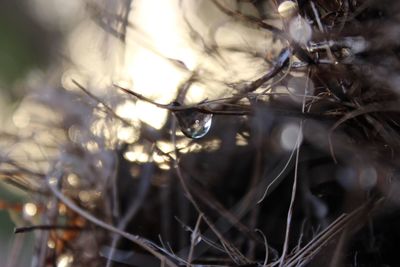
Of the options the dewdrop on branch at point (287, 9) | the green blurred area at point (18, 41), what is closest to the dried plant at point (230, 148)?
the dewdrop on branch at point (287, 9)

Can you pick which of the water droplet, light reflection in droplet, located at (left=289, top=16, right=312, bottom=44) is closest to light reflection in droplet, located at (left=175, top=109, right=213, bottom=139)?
the water droplet

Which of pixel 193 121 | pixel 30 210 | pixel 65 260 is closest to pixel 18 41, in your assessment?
pixel 30 210

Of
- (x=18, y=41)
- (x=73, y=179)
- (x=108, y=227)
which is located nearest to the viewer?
(x=108, y=227)

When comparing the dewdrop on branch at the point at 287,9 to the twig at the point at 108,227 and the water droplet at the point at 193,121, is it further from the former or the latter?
the twig at the point at 108,227

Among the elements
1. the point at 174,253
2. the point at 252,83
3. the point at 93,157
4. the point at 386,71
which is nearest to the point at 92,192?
the point at 93,157

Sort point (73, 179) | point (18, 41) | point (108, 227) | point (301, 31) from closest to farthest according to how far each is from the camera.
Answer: point (301, 31) < point (108, 227) < point (73, 179) < point (18, 41)

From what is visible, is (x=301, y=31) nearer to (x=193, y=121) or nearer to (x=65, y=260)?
(x=193, y=121)

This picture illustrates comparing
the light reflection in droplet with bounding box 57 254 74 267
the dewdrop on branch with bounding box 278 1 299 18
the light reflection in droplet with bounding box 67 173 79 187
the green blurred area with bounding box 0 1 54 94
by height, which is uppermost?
the green blurred area with bounding box 0 1 54 94

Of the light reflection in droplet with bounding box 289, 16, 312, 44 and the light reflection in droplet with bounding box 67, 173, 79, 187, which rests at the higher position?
the light reflection in droplet with bounding box 289, 16, 312, 44

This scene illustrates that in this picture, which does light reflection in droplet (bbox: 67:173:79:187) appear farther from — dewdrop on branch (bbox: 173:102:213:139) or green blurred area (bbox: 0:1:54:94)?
green blurred area (bbox: 0:1:54:94)
